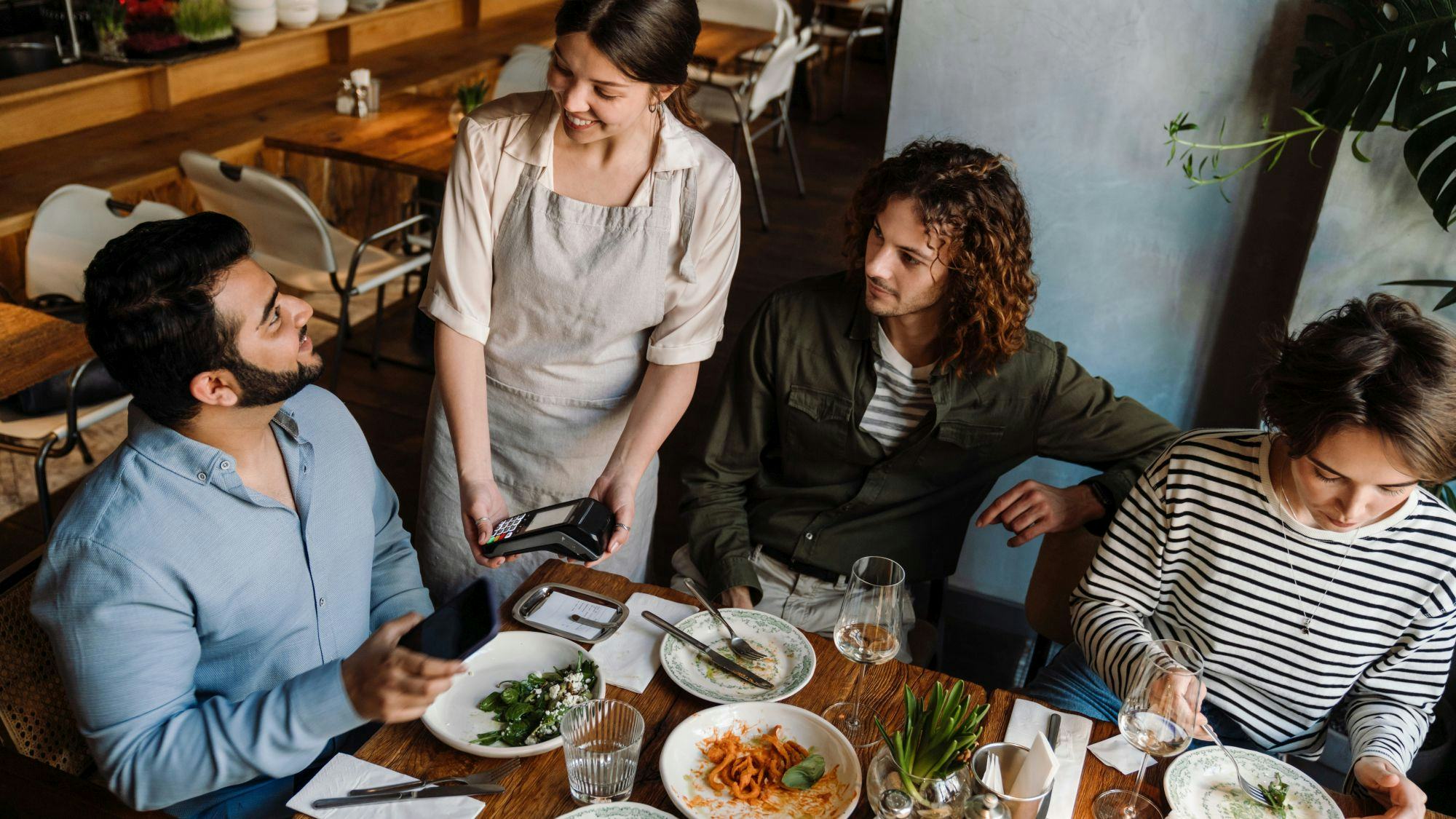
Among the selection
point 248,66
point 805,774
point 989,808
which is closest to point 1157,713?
point 989,808

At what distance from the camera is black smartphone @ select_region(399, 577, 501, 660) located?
1246 millimetres

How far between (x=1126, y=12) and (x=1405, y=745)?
1.36 meters

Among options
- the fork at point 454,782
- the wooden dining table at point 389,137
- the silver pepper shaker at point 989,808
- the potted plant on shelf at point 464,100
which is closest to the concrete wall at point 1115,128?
the silver pepper shaker at point 989,808

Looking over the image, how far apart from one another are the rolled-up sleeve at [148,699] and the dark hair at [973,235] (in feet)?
3.69

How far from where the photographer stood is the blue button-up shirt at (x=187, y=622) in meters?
1.29

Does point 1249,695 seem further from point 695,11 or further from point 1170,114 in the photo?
point 695,11

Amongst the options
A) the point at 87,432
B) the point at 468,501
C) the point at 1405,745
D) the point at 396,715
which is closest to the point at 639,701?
the point at 396,715

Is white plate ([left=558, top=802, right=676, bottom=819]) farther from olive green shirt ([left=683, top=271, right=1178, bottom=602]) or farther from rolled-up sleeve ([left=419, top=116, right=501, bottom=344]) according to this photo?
rolled-up sleeve ([left=419, top=116, right=501, bottom=344])

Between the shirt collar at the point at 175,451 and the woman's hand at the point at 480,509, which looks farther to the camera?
the woman's hand at the point at 480,509

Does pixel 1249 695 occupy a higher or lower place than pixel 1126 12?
lower

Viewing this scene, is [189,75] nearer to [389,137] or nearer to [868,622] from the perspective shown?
[389,137]

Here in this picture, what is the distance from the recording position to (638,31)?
158 centimetres

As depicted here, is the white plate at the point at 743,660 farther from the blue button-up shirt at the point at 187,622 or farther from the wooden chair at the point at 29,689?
the wooden chair at the point at 29,689

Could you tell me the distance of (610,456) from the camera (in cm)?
201
